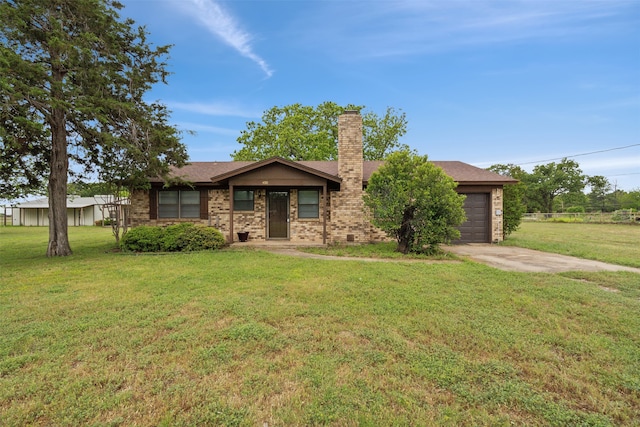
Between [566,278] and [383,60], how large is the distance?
13486 millimetres

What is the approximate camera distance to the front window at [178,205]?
12.4 m

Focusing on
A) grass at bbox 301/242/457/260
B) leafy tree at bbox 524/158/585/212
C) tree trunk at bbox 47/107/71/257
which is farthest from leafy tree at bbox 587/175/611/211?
tree trunk at bbox 47/107/71/257

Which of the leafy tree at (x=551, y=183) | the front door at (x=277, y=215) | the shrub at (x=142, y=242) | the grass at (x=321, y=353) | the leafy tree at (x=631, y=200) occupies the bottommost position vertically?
the grass at (x=321, y=353)

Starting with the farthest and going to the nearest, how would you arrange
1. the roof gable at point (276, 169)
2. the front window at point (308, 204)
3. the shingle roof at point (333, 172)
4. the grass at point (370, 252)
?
the front window at point (308, 204), the shingle roof at point (333, 172), the roof gable at point (276, 169), the grass at point (370, 252)

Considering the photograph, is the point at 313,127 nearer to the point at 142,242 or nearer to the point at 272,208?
the point at 272,208

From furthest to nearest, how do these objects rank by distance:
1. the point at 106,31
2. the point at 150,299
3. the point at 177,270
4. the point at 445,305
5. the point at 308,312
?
1. the point at 106,31
2. the point at 177,270
3. the point at 150,299
4. the point at 445,305
5. the point at 308,312

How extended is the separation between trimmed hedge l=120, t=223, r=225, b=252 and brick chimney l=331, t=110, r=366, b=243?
4769mm

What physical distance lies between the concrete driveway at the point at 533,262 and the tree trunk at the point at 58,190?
12815 millimetres

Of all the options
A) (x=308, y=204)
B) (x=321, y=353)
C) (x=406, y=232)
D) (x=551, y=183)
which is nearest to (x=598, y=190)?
(x=551, y=183)

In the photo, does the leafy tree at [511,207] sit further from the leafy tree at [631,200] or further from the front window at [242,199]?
the leafy tree at [631,200]

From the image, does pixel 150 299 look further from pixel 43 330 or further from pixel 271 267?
pixel 271 267

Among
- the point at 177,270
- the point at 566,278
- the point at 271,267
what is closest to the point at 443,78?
the point at 566,278

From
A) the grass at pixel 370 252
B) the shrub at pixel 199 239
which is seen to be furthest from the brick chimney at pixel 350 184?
the shrub at pixel 199 239

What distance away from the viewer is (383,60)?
1557 cm
